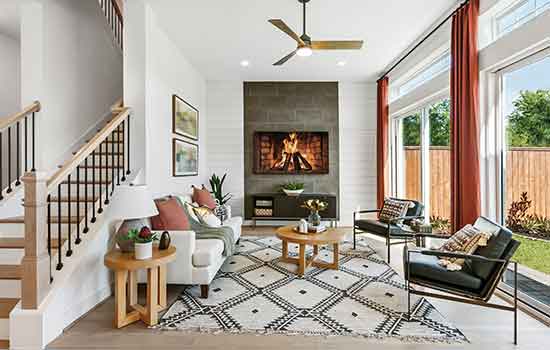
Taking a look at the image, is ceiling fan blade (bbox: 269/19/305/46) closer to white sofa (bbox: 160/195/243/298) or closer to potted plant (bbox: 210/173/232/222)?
white sofa (bbox: 160/195/243/298)

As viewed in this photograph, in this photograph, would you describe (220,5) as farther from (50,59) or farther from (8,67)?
(8,67)

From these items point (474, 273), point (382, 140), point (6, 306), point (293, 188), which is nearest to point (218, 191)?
point (293, 188)

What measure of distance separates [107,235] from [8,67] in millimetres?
3536

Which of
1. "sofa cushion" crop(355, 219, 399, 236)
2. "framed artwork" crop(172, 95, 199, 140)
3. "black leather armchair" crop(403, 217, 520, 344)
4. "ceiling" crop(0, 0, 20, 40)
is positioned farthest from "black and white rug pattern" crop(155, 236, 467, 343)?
"ceiling" crop(0, 0, 20, 40)

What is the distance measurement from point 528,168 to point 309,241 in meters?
2.33

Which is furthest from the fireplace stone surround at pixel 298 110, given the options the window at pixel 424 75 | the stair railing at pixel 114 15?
the stair railing at pixel 114 15

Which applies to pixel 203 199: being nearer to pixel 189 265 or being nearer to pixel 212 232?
pixel 212 232

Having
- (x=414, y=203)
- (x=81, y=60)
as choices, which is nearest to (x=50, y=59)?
(x=81, y=60)

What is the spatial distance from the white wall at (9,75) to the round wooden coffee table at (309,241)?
450 centimetres

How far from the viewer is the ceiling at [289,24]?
3.82m

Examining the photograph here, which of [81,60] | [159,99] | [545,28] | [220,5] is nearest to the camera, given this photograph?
[545,28]

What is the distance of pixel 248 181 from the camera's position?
705cm

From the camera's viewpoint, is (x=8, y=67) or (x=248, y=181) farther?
(x=248, y=181)

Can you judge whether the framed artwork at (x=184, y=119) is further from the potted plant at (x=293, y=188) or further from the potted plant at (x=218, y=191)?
the potted plant at (x=293, y=188)
